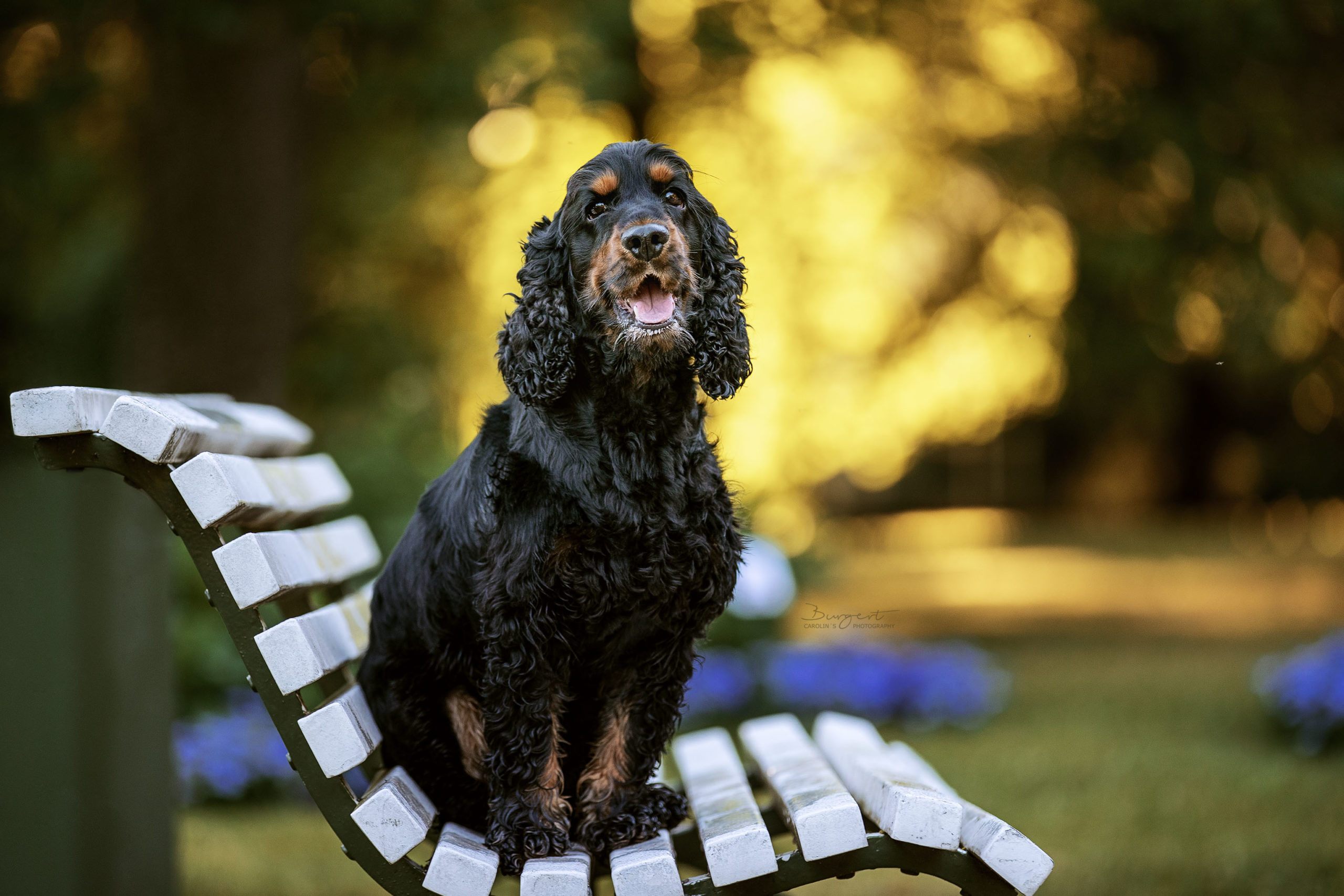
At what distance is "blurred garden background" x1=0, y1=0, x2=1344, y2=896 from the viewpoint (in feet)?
14.8

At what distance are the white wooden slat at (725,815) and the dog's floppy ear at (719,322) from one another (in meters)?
0.88

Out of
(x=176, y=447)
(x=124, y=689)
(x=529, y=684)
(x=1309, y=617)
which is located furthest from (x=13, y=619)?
(x=1309, y=617)

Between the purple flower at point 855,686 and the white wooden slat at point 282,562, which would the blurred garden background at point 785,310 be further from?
the white wooden slat at point 282,562

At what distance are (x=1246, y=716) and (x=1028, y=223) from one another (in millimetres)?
6005

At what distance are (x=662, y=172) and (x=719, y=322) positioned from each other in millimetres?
323

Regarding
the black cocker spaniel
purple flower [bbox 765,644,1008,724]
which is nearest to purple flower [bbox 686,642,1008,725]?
purple flower [bbox 765,644,1008,724]

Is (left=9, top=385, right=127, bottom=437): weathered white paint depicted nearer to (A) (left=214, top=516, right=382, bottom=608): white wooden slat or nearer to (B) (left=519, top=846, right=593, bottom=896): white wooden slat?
(A) (left=214, top=516, right=382, bottom=608): white wooden slat

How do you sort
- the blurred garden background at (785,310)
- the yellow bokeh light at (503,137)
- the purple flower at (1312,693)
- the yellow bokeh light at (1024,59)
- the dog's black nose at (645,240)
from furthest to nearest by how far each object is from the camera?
1. the yellow bokeh light at (1024,59)
2. the yellow bokeh light at (503,137)
3. the purple flower at (1312,693)
4. the blurred garden background at (785,310)
5. the dog's black nose at (645,240)

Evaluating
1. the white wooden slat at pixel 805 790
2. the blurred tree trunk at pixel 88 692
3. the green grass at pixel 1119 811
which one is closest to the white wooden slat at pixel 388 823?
the white wooden slat at pixel 805 790

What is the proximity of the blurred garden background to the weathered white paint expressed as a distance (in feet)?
4.61

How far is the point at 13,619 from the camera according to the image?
12.7 ft

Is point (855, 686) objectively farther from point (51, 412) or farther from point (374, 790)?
point (51, 412)

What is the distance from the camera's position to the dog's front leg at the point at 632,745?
2.49 metres

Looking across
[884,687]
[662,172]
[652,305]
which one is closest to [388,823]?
[652,305]
